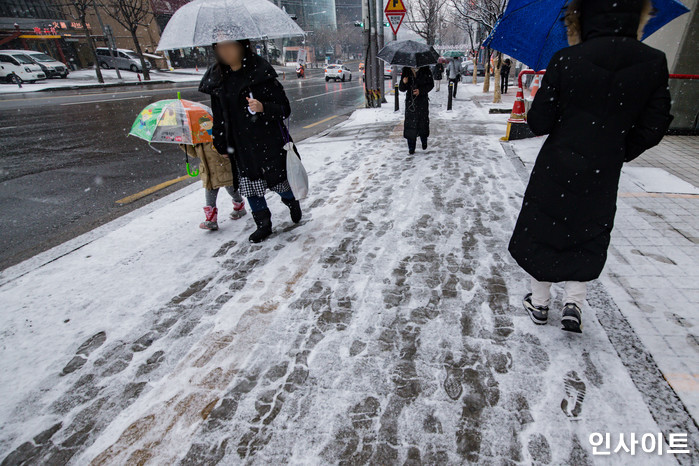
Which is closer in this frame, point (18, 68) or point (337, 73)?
point (18, 68)

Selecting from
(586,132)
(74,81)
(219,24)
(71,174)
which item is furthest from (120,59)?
(586,132)

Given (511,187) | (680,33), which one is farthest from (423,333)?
(680,33)

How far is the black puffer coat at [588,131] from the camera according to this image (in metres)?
1.79

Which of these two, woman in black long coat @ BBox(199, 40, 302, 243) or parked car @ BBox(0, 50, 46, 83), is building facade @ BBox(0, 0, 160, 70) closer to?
parked car @ BBox(0, 50, 46, 83)

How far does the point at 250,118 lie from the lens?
128 inches

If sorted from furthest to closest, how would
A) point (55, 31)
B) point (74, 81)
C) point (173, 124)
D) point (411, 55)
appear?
1. point (55, 31)
2. point (74, 81)
3. point (411, 55)
4. point (173, 124)

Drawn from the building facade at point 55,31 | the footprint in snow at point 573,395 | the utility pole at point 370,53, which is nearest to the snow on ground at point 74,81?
the building facade at point 55,31

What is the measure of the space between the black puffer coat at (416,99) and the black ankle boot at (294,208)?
3185mm

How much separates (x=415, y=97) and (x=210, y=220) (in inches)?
161

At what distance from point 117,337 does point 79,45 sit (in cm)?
4940

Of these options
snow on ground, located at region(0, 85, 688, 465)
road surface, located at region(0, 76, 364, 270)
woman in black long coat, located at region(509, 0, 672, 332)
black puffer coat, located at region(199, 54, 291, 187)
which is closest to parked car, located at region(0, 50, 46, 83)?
road surface, located at region(0, 76, 364, 270)

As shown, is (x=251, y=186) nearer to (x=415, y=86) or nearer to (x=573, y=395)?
(x=573, y=395)

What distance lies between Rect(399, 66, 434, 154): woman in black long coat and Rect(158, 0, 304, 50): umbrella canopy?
342 cm

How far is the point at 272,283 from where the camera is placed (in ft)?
10.1
